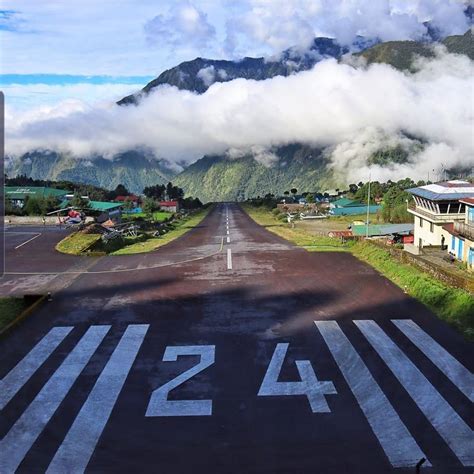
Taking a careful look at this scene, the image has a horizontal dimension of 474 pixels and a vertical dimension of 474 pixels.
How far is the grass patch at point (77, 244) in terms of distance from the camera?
1865 inches

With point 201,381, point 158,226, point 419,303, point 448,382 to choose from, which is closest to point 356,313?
point 419,303

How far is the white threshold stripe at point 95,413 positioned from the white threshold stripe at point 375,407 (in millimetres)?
7467

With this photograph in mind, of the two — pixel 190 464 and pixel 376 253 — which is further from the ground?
pixel 376 253

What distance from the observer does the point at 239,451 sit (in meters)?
14.3

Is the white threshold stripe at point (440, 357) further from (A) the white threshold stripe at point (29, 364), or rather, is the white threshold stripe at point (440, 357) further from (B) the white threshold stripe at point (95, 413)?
(A) the white threshold stripe at point (29, 364)

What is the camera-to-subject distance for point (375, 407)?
16.6 meters

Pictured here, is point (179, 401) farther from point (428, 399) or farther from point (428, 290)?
point (428, 290)

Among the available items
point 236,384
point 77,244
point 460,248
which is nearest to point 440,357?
point 236,384

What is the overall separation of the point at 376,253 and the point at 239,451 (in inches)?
1114

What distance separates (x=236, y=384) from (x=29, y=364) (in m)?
7.70

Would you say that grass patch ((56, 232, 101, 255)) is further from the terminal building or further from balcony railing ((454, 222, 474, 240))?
balcony railing ((454, 222, 474, 240))

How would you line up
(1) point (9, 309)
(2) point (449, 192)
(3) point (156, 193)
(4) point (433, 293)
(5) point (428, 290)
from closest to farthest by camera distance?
(1) point (9, 309) → (4) point (433, 293) → (5) point (428, 290) → (2) point (449, 192) → (3) point (156, 193)

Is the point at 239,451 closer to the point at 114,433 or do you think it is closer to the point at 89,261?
the point at 114,433

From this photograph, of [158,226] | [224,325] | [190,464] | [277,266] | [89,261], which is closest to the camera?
[190,464]
